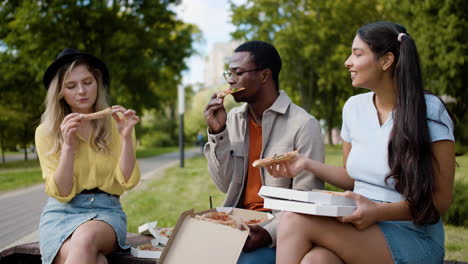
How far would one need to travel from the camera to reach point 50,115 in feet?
10.3

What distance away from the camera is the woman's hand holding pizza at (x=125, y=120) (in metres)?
2.98

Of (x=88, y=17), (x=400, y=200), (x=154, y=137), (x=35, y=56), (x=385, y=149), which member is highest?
(x=88, y=17)

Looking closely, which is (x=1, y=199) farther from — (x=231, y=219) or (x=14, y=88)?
(x=14, y=88)

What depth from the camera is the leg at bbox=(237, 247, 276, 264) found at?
260 centimetres

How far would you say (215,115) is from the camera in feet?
10.3

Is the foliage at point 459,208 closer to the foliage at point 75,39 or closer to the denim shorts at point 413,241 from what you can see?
the denim shorts at point 413,241

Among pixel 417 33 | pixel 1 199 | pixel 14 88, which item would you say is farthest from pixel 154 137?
pixel 1 199

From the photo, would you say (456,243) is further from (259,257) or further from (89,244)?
(89,244)

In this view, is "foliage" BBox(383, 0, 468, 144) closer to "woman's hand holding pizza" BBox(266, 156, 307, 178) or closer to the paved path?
the paved path

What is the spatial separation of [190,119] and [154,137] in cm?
439

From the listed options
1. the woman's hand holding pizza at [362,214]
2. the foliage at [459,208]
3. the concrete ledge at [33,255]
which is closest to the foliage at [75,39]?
the concrete ledge at [33,255]

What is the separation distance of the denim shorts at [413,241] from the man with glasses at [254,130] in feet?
2.36

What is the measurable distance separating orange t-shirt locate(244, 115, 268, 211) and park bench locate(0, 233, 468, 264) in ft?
2.44

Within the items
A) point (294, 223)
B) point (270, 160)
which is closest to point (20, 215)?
point (270, 160)
